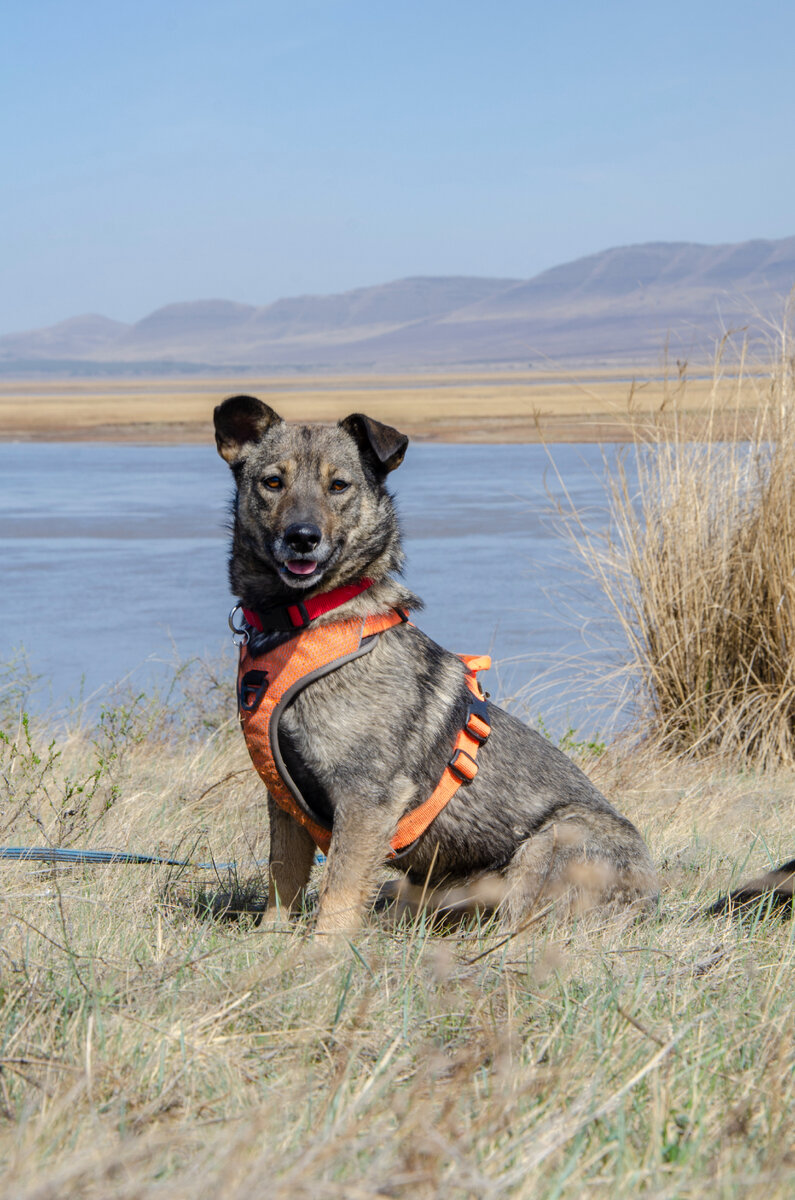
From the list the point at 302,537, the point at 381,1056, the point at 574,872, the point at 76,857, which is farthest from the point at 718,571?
the point at 381,1056

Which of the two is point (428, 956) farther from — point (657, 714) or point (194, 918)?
point (657, 714)

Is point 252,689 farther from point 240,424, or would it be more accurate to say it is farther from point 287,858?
point 240,424

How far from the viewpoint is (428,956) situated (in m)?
2.98

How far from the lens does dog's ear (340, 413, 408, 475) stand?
3.56 m

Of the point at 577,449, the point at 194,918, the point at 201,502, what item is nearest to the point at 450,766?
the point at 194,918

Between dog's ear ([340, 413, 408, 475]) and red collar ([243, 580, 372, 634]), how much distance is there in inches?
16.7

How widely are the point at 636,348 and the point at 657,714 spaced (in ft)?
642

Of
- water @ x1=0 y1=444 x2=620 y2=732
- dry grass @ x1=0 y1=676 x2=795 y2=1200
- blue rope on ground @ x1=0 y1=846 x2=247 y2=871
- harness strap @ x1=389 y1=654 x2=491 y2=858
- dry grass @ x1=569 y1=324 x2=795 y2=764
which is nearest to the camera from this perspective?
dry grass @ x1=0 y1=676 x2=795 y2=1200

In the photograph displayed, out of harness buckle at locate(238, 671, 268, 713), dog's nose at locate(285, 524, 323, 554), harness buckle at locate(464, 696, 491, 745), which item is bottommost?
harness buckle at locate(464, 696, 491, 745)

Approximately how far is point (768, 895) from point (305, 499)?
1.91m

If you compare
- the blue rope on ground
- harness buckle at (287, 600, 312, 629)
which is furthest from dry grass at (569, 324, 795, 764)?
the blue rope on ground

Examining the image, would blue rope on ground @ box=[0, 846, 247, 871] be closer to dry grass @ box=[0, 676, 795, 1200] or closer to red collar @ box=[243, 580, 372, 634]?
dry grass @ box=[0, 676, 795, 1200]

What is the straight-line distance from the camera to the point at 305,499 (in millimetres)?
3477

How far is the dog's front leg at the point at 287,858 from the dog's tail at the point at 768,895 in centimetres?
→ 135
